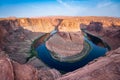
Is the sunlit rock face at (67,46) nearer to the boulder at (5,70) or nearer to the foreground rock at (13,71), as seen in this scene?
the foreground rock at (13,71)

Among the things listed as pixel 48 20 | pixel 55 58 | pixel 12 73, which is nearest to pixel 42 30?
pixel 48 20

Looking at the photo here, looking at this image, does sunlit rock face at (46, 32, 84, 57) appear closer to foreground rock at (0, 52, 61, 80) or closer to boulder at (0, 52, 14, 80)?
foreground rock at (0, 52, 61, 80)

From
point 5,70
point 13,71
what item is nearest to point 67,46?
point 13,71

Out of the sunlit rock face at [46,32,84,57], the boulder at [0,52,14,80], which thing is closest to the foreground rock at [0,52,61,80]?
the boulder at [0,52,14,80]

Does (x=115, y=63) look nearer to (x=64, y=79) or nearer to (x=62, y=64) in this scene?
(x=64, y=79)

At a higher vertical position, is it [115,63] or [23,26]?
[115,63]

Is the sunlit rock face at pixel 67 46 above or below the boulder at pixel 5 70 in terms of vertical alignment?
below

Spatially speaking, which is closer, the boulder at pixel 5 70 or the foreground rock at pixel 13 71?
the boulder at pixel 5 70

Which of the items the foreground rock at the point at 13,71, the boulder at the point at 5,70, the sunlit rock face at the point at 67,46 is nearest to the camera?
the boulder at the point at 5,70

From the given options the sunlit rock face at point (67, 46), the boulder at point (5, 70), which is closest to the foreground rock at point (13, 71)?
the boulder at point (5, 70)

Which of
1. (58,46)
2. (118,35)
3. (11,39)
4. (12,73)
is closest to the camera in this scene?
(12,73)

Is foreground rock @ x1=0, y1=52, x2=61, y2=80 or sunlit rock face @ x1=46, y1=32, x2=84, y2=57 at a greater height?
foreground rock @ x1=0, y1=52, x2=61, y2=80
